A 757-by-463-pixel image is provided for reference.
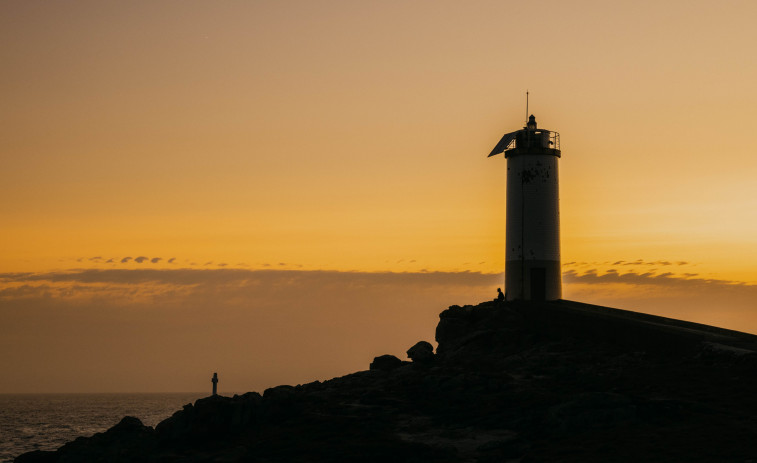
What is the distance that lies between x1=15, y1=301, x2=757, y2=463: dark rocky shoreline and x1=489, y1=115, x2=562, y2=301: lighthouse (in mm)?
4618

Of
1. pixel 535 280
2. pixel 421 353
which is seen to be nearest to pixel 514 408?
pixel 421 353

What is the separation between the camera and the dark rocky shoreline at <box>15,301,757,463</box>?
29.4m

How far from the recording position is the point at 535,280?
173 ft

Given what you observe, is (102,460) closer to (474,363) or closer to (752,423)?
(474,363)

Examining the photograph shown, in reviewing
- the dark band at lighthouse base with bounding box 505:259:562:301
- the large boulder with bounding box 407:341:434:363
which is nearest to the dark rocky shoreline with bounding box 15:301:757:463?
the large boulder with bounding box 407:341:434:363

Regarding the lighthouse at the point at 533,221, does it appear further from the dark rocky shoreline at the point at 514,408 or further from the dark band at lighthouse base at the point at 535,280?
the dark rocky shoreline at the point at 514,408

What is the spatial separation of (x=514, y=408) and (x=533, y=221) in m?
20.8

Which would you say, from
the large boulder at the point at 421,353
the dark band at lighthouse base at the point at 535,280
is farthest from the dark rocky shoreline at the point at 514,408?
the dark band at lighthouse base at the point at 535,280

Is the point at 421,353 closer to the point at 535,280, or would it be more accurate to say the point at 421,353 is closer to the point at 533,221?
the point at 535,280

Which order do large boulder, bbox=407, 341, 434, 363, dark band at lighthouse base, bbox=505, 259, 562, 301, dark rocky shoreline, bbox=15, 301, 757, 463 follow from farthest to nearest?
dark band at lighthouse base, bbox=505, 259, 562, 301, large boulder, bbox=407, 341, 434, 363, dark rocky shoreline, bbox=15, 301, 757, 463

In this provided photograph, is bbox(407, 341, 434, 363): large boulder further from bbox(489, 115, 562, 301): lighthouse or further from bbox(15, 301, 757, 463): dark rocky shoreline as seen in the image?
bbox(489, 115, 562, 301): lighthouse

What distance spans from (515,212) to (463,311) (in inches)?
297

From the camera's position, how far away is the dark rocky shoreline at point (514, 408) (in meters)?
29.4

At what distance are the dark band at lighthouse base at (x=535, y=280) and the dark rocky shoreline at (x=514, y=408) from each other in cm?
422
